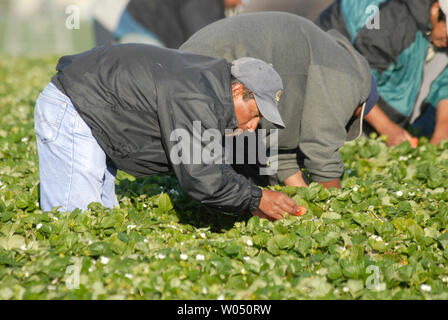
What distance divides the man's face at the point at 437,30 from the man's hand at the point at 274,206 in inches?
120

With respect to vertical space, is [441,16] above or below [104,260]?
above

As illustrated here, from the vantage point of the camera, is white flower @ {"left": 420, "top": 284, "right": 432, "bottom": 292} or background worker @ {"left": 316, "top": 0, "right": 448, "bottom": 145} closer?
white flower @ {"left": 420, "top": 284, "right": 432, "bottom": 292}

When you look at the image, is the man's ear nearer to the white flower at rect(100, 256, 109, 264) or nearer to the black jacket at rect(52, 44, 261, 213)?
the black jacket at rect(52, 44, 261, 213)

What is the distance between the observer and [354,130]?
447 cm

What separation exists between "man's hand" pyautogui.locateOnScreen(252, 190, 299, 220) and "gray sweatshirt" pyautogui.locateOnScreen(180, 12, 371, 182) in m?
0.51

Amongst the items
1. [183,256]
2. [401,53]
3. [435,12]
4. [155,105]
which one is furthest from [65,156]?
[435,12]

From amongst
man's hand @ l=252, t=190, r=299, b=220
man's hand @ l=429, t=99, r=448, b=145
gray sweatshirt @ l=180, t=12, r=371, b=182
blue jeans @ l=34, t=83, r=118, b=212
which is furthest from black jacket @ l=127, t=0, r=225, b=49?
man's hand @ l=252, t=190, r=299, b=220

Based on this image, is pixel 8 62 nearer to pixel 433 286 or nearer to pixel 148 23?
pixel 148 23

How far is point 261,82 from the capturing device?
3213mm

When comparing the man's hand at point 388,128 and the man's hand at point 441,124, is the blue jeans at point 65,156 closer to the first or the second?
the man's hand at point 388,128

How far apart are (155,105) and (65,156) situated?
732 mm

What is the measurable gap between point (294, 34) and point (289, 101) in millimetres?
451

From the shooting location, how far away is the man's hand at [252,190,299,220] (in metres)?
3.59

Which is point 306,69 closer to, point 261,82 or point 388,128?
point 261,82
